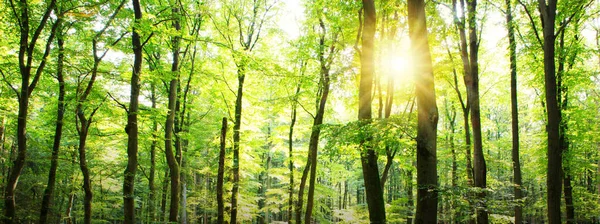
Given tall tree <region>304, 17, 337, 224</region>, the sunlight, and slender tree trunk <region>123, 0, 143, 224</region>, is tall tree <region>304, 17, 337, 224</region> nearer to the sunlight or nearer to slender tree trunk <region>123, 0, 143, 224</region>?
the sunlight

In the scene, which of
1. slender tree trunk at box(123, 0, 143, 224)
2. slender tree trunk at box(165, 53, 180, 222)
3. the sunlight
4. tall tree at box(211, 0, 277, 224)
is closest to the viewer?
slender tree trunk at box(123, 0, 143, 224)

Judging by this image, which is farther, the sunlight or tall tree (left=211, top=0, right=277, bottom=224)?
tall tree (left=211, top=0, right=277, bottom=224)

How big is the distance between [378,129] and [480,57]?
46.6 feet

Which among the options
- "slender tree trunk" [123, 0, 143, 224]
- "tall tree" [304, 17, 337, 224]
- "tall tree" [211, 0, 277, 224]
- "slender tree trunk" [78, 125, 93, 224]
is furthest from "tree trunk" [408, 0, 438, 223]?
"slender tree trunk" [78, 125, 93, 224]

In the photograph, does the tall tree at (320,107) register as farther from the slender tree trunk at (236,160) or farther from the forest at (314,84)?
the slender tree trunk at (236,160)

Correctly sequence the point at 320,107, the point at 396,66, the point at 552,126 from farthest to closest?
1. the point at 320,107
2. the point at 396,66
3. the point at 552,126

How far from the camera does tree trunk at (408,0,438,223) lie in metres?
4.82

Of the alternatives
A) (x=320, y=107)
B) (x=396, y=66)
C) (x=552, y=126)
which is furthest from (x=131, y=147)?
(x=552, y=126)

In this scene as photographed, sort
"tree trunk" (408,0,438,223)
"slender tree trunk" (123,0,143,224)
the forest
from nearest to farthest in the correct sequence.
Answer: "tree trunk" (408,0,438,223)
the forest
"slender tree trunk" (123,0,143,224)

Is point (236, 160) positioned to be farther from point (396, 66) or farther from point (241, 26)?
point (396, 66)

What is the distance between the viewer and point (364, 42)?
7.16 m

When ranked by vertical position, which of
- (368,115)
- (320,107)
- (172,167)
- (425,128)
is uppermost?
(320,107)

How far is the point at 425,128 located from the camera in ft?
15.9

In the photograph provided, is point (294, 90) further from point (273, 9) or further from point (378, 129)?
point (378, 129)
